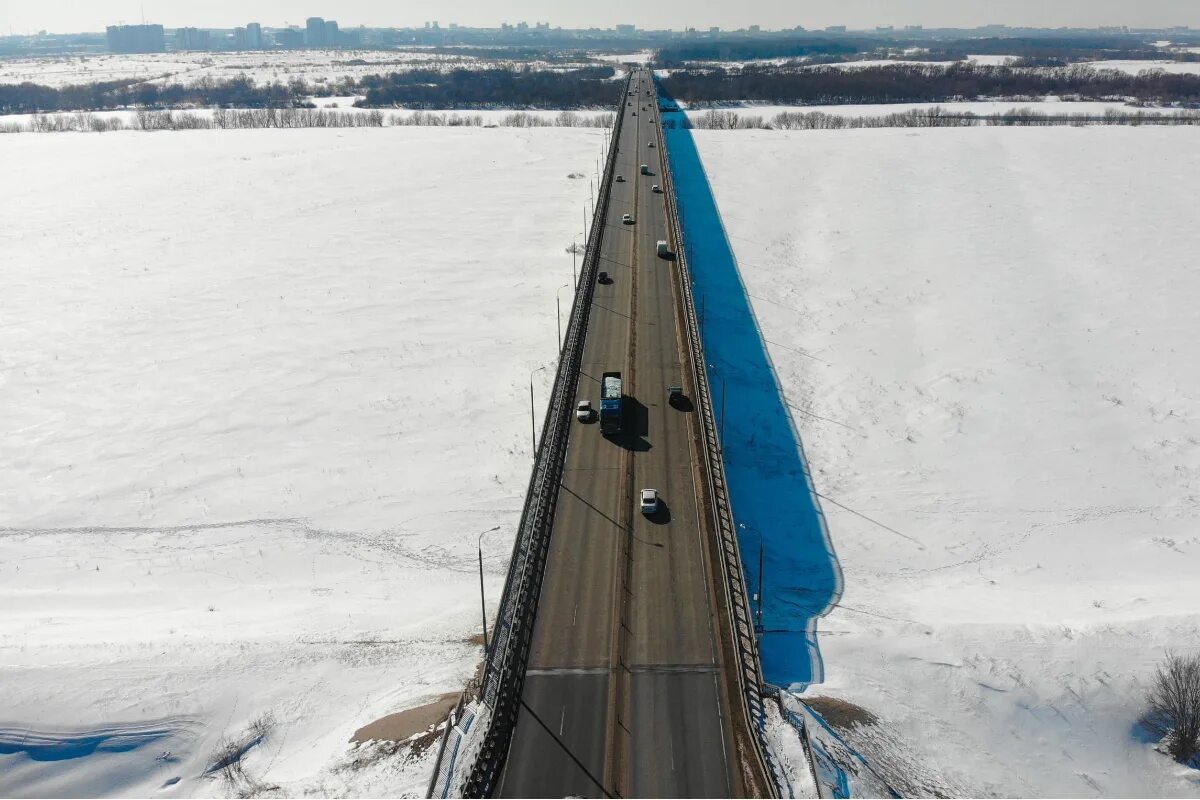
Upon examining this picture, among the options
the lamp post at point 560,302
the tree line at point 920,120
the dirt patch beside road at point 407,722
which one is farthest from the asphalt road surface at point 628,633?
the tree line at point 920,120

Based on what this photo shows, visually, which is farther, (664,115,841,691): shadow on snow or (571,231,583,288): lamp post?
(571,231,583,288): lamp post

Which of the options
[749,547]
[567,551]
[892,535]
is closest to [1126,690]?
[892,535]

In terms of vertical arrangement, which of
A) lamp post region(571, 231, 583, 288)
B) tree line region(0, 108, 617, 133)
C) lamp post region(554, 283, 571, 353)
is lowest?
lamp post region(554, 283, 571, 353)

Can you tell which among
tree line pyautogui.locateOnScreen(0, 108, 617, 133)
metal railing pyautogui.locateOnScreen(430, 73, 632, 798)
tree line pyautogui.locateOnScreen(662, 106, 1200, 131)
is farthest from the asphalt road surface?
tree line pyautogui.locateOnScreen(0, 108, 617, 133)

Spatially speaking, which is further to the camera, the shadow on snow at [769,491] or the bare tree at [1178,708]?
the shadow on snow at [769,491]

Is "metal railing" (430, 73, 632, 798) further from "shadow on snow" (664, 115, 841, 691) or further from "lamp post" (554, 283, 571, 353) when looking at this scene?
"lamp post" (554, 283, 571, 353)

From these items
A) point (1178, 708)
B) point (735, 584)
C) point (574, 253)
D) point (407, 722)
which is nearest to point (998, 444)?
point (1178, 708)

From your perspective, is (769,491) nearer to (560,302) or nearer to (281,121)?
(560,302)

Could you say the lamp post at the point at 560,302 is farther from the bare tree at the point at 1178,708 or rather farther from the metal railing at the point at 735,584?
the bare tree at the point at 1178,708
